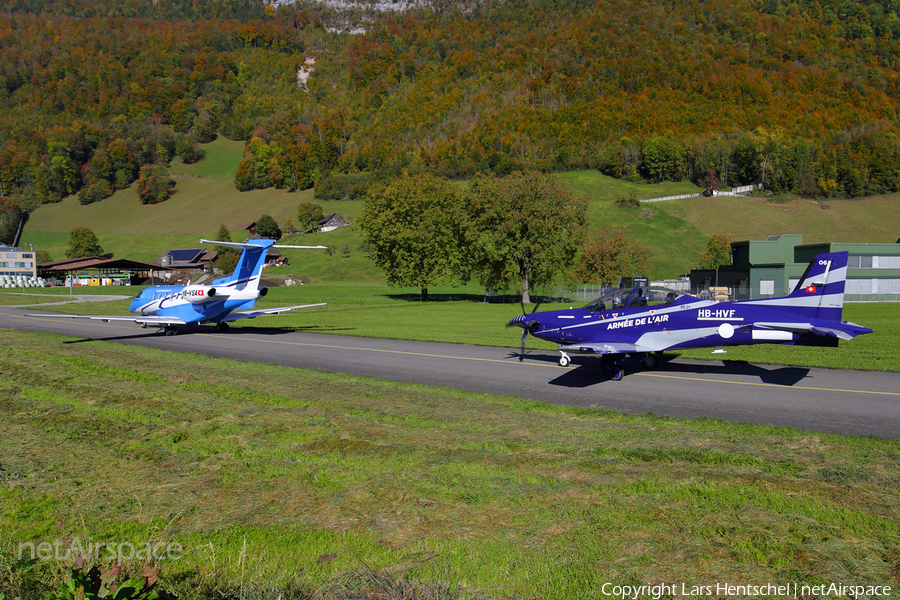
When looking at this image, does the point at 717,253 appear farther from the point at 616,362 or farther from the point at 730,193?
the point at 616,362

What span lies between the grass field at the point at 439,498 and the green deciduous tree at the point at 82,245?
138 m

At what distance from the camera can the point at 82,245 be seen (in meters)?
128

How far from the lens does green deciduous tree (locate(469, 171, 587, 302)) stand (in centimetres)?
5444

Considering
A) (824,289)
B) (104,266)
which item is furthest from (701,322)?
(104,266)

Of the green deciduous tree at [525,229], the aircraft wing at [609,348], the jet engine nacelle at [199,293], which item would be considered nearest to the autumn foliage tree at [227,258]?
the green deciduous tree at [525,229]

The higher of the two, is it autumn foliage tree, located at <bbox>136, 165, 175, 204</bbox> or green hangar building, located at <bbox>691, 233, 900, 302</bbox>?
autumn foliage tree, located at <bbox>136, 165, 175, 204</bbox>

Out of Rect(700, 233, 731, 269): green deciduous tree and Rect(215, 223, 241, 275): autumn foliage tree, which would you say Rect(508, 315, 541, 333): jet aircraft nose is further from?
Rect(215, 223, 241, 275): autumn foliage tree

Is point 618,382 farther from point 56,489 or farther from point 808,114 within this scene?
point 808,114

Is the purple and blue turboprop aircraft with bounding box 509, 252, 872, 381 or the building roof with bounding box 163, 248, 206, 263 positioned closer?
the purple and blue turboprop aircraft with bounding box 509, 252, 872, 381

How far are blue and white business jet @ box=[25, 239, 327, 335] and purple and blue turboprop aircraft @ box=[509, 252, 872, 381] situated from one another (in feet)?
45.6

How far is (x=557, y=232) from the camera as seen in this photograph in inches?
2174

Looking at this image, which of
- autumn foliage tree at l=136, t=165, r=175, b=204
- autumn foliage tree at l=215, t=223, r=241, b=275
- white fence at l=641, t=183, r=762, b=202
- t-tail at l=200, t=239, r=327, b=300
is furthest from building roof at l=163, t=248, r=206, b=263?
t-tail at l=200, t=239, r=327, b=300

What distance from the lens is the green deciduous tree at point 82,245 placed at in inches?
5027

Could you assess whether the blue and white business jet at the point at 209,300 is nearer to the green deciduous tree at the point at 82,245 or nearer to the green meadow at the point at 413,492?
the green meadow at the point at 413,492
